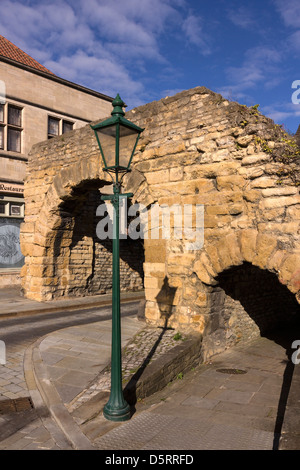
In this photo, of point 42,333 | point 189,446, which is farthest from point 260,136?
point 42,333

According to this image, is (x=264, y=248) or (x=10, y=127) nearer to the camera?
(x=264, y=248)

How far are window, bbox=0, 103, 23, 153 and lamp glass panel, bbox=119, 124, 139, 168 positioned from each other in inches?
456

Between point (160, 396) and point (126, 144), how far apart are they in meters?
3.36

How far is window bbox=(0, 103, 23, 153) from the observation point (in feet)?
47.5

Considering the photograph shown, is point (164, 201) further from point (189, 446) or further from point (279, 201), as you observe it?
point (189, 446)

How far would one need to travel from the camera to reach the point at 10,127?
1474 cm

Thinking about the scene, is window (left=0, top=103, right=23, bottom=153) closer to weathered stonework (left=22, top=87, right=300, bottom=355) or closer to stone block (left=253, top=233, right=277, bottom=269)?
weathered stonework (left=22, top=87, right=300, bottom=355)

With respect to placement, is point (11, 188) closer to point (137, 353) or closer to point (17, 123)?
point (17, 123)

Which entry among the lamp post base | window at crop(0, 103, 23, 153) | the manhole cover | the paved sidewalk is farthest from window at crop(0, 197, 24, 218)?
the lamp post base

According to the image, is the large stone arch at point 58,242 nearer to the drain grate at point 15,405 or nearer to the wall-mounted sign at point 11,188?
the wall-mounted sign at point 11,188

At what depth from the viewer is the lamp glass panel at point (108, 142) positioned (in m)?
4.36

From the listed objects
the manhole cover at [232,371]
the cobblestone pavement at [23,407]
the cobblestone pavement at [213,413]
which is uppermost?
the cobblestone pavement at [23,407]

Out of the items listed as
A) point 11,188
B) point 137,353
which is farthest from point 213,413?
point 11,188

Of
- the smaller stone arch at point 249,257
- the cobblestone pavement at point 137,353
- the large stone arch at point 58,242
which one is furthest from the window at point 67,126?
the smaller stone arch at point 249,257
